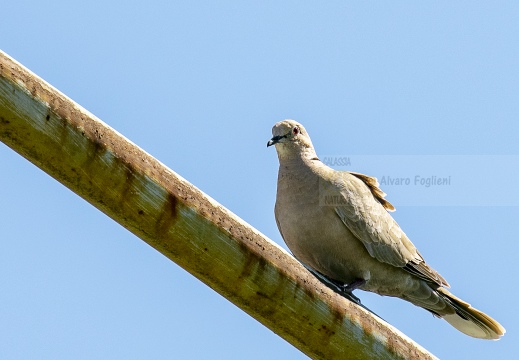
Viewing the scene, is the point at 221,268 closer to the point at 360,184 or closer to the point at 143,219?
the point at 143,219

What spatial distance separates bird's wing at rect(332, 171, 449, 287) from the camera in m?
6.18

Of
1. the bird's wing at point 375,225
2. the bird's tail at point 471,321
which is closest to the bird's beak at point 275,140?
the bird's wing at point 375,225

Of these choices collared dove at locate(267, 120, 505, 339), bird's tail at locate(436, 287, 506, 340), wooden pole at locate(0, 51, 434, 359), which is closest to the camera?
wooden pole at locate(0, 51, 434, 359)

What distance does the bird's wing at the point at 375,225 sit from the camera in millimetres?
6184

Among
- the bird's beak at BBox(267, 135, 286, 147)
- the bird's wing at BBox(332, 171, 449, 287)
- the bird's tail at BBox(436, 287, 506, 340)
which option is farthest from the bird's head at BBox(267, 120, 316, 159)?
the bird's tail at BBox(436, 287, 506, 340)

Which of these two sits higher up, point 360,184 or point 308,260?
point 360,184

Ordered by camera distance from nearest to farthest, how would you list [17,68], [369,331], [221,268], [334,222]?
[17,68] → [221,268] → [369,331] → [334,222]

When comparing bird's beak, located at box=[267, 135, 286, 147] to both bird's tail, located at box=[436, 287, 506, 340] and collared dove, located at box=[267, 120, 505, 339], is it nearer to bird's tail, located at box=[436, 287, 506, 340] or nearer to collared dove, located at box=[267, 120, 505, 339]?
collared dove, located at box=[267, 120, 505, 339]

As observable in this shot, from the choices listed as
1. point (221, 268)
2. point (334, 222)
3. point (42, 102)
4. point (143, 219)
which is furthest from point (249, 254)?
point (334, 222)

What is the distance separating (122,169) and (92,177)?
0.12 metres

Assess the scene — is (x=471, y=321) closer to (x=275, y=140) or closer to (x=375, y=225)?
(x=375, y=225)

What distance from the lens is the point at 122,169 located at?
3.22 m

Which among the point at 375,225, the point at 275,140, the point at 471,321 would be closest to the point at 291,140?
the point at 275,140

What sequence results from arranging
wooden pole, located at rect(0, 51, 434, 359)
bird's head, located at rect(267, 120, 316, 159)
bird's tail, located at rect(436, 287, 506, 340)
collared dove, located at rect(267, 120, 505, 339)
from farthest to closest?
bird's head, located at rect(267, 120, 316, 159), bird's tail, located at rect(436, 287, 506, 340), collared dove, located at rect(267, 120, 505, 339), wooden pole, located at rect(0, 51, 434, 359)
